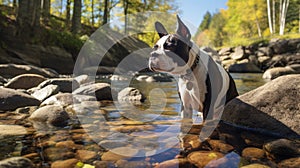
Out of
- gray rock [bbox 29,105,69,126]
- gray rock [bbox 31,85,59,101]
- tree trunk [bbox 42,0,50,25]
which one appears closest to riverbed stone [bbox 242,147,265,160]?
gray rock [bbox 29,105,69,126]

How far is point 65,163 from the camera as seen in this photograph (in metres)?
2.15

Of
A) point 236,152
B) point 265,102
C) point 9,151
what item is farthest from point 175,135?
point 9,151

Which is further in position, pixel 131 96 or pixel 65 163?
pixel 131 96

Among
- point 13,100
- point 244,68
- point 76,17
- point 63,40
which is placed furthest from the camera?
point 244,68

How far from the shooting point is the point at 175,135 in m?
3.20

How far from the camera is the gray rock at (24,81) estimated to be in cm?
670

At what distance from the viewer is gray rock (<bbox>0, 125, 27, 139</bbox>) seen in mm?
2853

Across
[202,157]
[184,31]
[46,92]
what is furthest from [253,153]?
[46,92]

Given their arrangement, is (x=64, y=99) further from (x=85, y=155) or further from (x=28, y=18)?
(x=28, y=18)

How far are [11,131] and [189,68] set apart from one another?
8.24ft

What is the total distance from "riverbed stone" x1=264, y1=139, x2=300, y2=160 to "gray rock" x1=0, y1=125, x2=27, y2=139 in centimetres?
289

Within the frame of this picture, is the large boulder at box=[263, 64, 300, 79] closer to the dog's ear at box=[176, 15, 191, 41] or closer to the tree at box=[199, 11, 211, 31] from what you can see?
the dog's ear at box=[176, 15, 191, 41]

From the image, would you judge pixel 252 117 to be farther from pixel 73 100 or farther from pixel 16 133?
pixel 73 100

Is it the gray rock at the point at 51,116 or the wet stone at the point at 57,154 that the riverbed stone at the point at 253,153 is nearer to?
the wet stone at the point at 57,154
